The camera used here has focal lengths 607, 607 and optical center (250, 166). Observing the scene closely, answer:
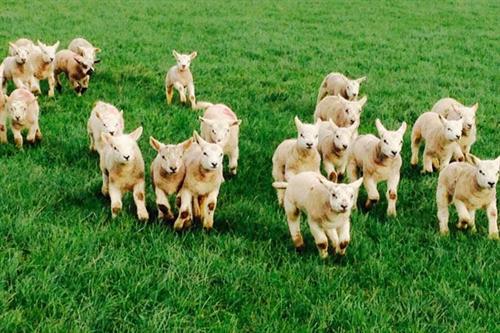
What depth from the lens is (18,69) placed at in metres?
11.8

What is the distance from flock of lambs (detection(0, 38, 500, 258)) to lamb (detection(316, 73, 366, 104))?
3.60ft

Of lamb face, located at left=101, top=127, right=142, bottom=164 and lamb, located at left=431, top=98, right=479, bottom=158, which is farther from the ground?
lamb face, located at left=101, top=127, right=142, bottom=164

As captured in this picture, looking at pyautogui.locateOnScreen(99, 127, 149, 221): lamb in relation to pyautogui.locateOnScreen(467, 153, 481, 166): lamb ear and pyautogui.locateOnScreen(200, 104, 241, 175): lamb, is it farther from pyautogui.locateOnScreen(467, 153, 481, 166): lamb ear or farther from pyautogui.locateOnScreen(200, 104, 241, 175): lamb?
pyautogui.locateOnScreen(467, 153, 481, 166): lamb ear

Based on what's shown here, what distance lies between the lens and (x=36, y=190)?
7195 mm

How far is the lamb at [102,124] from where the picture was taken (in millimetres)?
8125

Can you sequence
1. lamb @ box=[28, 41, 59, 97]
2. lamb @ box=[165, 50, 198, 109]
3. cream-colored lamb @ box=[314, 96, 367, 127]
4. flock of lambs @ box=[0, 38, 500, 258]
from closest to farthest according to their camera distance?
flock of lambs @ box=[0, 38, 500, 258] < cream-colored lamb @ box=[314, 96, 367, 127] < lamb @ box=[165, 50, 198, 109] < lamb @ box=[28, 41, 59, 97]

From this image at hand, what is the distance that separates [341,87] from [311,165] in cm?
411

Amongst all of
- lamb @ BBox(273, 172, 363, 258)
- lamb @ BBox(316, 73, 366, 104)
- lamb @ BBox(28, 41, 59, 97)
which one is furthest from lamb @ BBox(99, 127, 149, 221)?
lamb @ BBox(28, 41, 59, 97)

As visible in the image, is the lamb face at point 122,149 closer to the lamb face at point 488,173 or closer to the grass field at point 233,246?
the grass field at point 233,246

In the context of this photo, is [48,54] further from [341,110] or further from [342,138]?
[342,138]

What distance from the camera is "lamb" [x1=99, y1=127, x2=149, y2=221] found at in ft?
22.0

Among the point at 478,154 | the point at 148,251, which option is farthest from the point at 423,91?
the point at 148,251

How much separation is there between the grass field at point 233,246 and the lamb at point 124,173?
18 cm

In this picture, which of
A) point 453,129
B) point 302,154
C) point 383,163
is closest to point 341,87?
point 453,129
